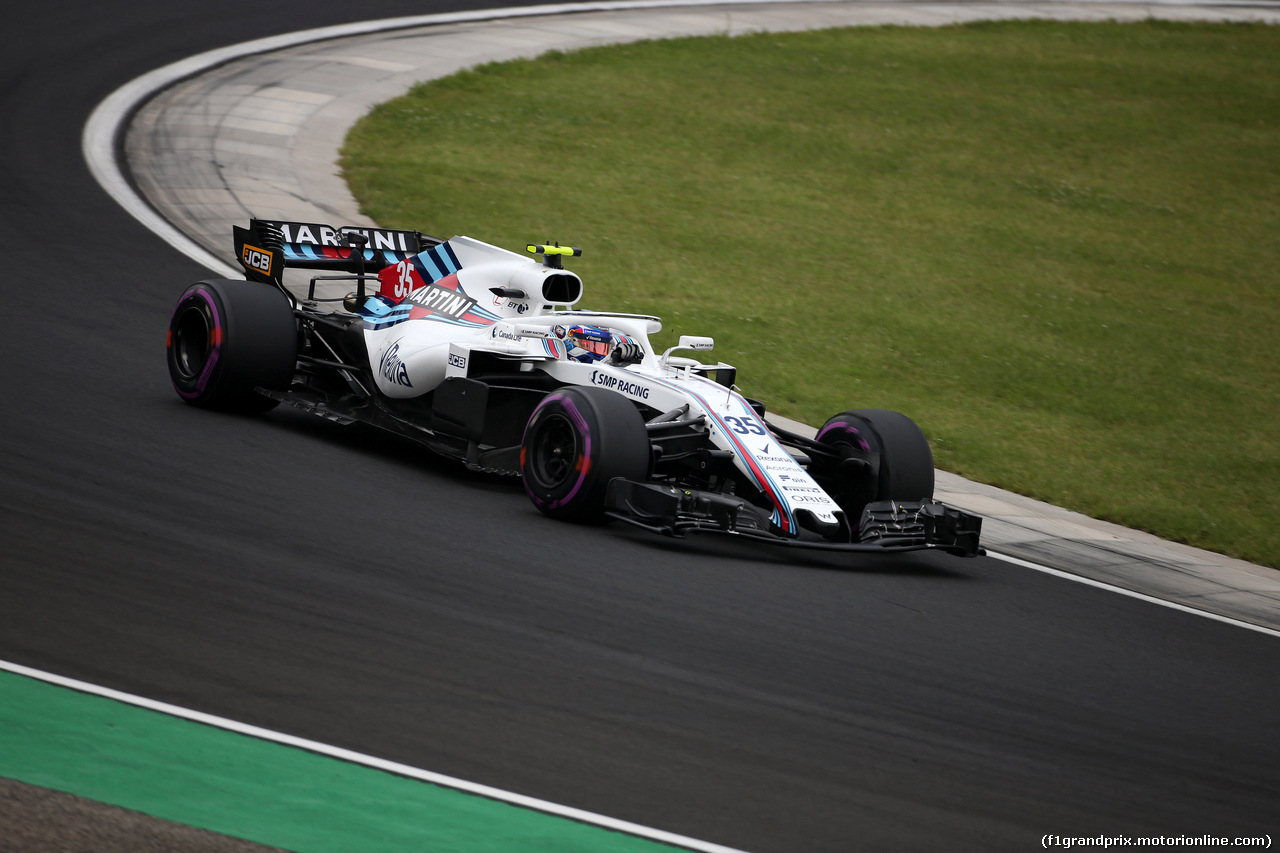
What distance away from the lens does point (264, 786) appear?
4.66 meters

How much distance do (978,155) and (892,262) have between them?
683cm

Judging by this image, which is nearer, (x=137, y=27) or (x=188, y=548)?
(x=188, y=548)

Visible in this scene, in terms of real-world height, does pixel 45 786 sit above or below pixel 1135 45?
below

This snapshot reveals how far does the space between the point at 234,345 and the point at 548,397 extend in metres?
2.37

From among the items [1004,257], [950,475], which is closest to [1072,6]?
[1004,257]

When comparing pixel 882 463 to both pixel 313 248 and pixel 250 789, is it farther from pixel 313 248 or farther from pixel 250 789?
pixel 250 789

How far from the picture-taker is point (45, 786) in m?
4.47

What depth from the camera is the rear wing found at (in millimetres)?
10352

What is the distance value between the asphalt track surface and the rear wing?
1.24 metres

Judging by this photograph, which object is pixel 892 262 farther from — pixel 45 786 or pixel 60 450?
pixel 45 786

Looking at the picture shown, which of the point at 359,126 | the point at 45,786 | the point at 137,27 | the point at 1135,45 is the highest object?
the point at 1135,45

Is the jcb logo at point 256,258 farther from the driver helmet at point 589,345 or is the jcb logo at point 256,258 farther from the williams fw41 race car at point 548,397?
the driver helmet at point 589,345

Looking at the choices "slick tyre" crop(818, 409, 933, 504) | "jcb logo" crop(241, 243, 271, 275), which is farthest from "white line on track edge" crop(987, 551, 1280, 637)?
"jcb logo" crop(241, 243, 271, 275)

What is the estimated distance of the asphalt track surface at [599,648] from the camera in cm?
517
